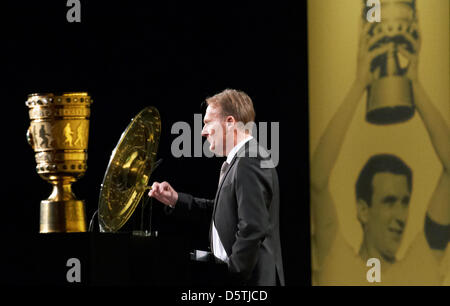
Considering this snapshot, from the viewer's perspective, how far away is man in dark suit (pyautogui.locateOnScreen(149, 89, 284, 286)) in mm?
2895

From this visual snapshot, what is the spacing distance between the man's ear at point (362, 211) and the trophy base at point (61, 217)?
1910 mm

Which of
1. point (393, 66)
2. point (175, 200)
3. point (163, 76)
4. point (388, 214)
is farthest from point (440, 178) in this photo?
point (175, 200)

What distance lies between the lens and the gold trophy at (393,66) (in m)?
4.38

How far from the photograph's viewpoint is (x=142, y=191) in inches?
116

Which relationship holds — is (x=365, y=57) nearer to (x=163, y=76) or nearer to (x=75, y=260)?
(x=163, y=76)

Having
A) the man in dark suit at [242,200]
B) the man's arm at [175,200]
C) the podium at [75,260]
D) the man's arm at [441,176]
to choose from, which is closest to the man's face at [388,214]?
the man's arm at [441,176]

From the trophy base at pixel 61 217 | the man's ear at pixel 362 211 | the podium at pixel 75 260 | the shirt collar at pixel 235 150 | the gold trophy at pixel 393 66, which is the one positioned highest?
the gold trophy at pixel 393 66

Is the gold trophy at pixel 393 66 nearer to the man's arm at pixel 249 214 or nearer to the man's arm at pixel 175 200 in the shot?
the man's arm at pixel 175 200

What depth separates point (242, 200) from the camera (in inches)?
117

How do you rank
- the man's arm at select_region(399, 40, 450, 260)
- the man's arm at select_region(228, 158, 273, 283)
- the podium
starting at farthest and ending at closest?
1. the man's arm at select_region(399, 40, 450, 260)
2. the man's arm at select_region(228, 158, 273, 283)
3. the podium

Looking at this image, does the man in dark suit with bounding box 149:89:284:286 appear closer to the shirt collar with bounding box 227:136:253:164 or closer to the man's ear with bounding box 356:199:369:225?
the shirt collar with bounding box 227:136:253:164

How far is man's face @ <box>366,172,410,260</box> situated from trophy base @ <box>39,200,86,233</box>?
1.93m

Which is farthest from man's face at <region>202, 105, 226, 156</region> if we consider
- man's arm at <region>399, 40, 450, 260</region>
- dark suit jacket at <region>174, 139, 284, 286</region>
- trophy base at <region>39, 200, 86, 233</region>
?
man's arm at <region>399, 40, 450, 260</region>

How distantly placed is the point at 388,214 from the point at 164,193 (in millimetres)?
1556
